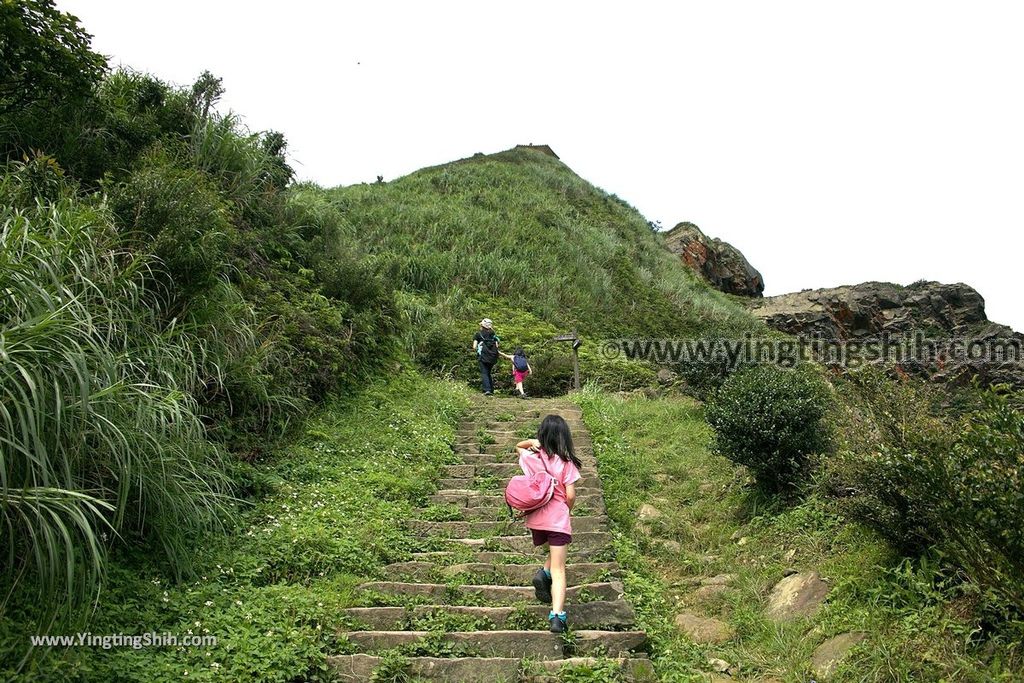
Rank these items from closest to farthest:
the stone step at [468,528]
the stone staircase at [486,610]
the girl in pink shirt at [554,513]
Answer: the stone staircase at [486,610] → the girl in pink shirt at [554,513] → the stone step at [468,528]

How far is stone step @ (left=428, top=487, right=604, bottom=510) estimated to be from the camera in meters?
7.37

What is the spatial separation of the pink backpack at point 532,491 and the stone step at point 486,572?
944 millimetres

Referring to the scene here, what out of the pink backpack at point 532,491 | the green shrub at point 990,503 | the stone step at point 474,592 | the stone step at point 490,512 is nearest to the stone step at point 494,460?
the stone step at point 490,512

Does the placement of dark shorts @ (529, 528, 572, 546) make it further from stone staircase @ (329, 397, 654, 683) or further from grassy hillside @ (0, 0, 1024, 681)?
grassy hillside @ (0, 0, 1024, 681)

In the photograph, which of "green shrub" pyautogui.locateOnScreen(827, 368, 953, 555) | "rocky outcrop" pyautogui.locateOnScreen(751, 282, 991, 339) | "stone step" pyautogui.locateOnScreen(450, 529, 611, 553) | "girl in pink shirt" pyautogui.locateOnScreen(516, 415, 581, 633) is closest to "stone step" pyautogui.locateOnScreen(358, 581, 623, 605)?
"girl in pink shirt" pyautogui.locateOnScreen(516, 415, 581, 633)

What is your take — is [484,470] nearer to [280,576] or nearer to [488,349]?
[280,576]

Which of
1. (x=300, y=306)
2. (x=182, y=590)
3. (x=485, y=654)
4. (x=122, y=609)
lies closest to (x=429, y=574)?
(x=485, y=654)

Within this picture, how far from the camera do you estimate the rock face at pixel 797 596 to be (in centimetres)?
517

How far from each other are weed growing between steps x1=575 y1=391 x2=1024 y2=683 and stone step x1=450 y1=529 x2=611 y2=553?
207 millimetres

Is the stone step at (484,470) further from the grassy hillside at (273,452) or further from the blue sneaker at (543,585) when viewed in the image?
the blue sneaker at (543,585)

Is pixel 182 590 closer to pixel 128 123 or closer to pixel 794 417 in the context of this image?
pixel 794 417

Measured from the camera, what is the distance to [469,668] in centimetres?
436

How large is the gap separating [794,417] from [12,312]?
6.48 meters

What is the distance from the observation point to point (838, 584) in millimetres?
5039
